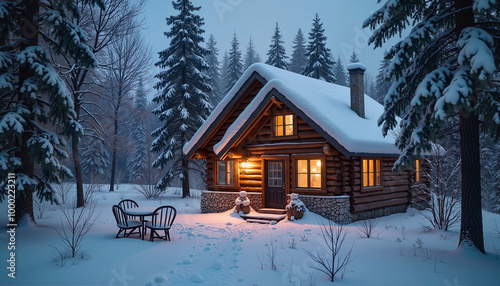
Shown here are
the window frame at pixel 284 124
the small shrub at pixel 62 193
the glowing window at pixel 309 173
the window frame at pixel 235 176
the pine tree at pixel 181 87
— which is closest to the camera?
the glowing window at pixel 309 173

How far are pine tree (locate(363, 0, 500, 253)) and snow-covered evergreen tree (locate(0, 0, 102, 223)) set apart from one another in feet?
30.6

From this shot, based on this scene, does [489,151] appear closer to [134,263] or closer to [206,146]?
[206,146]

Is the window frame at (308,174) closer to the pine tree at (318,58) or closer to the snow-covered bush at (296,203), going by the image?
the snow-covered bush at (296,203)

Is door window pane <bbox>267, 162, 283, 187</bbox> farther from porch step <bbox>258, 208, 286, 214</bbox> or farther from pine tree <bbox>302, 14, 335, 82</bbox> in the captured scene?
pine tree <bbox>302, 14, 335, 82</bbox>

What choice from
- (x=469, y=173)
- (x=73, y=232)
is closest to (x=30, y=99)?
(x=73, y=232)

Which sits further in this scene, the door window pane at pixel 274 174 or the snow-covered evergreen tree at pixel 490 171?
the snow-covered evergreen tree at pixel 490 171

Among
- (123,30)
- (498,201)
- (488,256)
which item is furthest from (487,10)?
(498,201)

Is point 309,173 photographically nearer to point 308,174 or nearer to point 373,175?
point 308,174

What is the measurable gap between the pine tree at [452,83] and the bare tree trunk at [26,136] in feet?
34.5

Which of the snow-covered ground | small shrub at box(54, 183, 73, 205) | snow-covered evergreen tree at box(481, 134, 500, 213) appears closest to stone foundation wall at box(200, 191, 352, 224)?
the snow-covered ground

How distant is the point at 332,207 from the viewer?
1389 centimetres

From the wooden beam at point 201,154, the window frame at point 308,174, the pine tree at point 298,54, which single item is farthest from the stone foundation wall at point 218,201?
the pine tree at point 298,54

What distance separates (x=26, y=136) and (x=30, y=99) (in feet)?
4.89

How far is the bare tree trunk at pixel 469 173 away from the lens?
8258 mm
